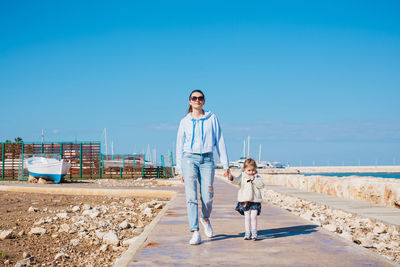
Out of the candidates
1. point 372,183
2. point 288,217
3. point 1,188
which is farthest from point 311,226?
point 1,188

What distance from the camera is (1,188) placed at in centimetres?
1873

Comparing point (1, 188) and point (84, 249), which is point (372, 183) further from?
point (1, 188)

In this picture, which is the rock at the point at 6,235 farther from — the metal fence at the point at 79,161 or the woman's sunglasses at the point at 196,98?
the metal fence at the point at 79,161

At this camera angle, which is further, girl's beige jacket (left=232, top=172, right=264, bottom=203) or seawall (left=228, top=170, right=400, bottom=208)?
seawall (left=228, top=170, right=400, bottom=208)

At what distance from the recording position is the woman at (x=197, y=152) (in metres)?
5.24

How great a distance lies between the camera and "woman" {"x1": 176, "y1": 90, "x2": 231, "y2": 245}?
206 inches

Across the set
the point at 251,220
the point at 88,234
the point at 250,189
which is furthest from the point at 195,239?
the point at 88,234

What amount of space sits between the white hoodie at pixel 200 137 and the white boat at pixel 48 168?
66.4 ft

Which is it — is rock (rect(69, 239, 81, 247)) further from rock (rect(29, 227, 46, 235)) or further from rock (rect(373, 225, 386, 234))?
rock (rect(373, 225, 386, 234))

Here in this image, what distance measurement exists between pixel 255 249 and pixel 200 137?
1473 millimetres

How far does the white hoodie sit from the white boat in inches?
797

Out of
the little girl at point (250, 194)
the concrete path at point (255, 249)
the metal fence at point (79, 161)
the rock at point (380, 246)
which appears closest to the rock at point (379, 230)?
the rock at point (380, 246)

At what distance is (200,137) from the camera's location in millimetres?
5270

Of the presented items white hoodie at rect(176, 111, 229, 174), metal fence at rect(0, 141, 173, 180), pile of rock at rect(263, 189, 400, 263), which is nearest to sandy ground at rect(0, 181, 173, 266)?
white hoodie at rect(176, 111, 229, 174)
